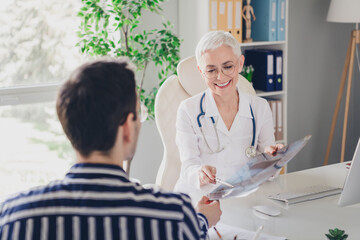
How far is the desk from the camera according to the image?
1.58m

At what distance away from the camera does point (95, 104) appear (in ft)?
3.27

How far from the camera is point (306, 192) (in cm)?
191

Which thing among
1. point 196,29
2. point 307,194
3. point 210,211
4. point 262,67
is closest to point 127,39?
point 196,29

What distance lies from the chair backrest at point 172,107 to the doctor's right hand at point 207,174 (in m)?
0.55

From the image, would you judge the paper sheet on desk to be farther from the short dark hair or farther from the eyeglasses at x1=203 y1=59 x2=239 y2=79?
the eyeglasses at x1=203 y1=59 x2=239 y2=79

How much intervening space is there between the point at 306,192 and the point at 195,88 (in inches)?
31.1

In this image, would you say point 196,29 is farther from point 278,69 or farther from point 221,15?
point 278,69

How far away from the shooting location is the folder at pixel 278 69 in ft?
11.3

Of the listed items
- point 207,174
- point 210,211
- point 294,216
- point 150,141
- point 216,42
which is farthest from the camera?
point 150,141

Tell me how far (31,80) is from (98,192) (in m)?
2.44

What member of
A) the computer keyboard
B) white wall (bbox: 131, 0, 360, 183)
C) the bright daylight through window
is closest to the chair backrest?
the computer keyboard

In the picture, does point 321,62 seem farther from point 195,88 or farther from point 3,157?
point 3,157

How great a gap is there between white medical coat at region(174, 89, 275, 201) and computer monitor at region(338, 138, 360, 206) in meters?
0.54

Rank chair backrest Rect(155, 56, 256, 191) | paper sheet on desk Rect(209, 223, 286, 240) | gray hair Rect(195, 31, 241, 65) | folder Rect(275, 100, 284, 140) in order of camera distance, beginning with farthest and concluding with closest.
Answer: folder Rect(275, 100, 284, 140) → chair backrest Rect(155, 56, 256, 191) → gray hair Rect(195, 31, 241, 65) → paper sheet on desk Rect(209, 223, 286, 240)
